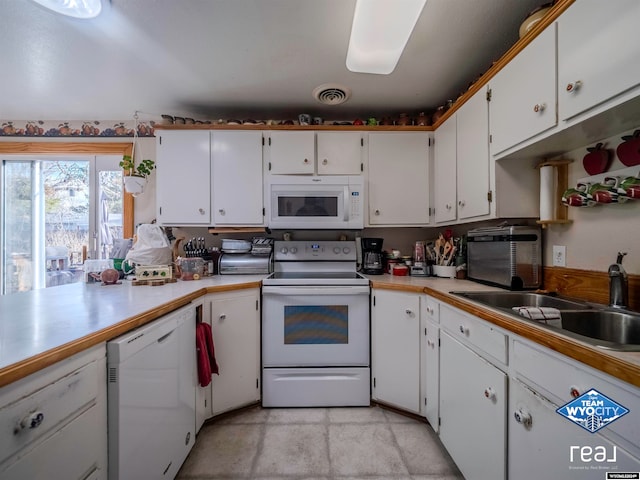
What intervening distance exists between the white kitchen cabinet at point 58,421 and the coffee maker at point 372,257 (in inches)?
68.8

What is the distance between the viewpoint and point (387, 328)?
1.77 m

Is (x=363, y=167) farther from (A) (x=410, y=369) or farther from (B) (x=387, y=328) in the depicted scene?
(A) (x=410, y=369)

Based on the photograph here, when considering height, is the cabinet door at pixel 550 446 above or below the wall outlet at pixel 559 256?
below

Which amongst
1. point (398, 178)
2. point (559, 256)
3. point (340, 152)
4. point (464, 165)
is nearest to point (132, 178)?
point (340, 152)

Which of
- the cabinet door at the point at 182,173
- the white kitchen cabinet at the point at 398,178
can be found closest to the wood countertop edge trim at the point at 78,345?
the cabinet door at the point at 182,173

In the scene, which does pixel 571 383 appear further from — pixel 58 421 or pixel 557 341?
pixel 58 421

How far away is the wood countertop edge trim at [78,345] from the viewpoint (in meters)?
0.56

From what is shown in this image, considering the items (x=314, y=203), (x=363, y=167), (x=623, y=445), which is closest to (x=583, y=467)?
(x=623, y=445)

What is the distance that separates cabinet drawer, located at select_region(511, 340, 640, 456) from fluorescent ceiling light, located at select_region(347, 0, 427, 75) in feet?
3.87

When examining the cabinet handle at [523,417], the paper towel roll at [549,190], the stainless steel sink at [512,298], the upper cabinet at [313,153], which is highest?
the upper cabinet at [313,153]

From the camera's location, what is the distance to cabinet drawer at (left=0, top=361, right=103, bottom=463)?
0.55 m

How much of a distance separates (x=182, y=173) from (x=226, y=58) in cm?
95

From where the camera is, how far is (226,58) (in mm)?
1683

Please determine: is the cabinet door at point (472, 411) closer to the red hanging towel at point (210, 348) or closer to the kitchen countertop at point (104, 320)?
the kitchen countertop at point (104, 320)
